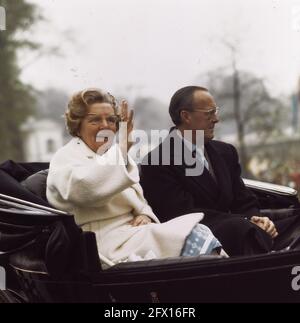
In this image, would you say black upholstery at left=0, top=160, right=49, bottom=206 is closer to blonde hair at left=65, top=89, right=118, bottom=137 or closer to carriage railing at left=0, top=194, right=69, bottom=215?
carriage railing at left=0, top=194, right=69, bottom=215

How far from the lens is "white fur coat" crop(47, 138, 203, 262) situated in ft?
6.76

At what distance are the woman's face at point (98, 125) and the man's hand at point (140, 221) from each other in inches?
12.7

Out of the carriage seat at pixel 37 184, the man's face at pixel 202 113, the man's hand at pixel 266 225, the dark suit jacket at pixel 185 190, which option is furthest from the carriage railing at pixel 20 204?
the man's hand at pixel 266 225

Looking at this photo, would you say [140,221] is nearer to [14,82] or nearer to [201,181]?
[201,181]

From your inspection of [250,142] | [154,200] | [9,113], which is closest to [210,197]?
[154,200]

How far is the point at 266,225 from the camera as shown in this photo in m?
2.45

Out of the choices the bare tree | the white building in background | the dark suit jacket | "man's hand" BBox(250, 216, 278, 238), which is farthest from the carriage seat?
the white building in background

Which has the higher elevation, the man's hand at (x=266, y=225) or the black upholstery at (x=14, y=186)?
the black upholstery at (x=14, y=186)

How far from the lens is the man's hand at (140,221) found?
229 centimetres

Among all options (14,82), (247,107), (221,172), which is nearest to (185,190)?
(221,172)

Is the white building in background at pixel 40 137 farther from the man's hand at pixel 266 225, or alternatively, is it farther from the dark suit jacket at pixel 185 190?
the man's hand at pixel 266 225

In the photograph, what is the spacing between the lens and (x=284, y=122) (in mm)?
7121
